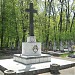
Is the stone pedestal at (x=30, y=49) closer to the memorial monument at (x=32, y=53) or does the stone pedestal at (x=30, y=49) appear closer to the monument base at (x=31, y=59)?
the memorial monument at (x=32, y=53)

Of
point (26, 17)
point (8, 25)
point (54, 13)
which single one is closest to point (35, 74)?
point (8, 25)

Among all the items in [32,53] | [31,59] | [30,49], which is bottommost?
[31,59]

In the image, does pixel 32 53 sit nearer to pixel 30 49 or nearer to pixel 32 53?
pixel 32 53

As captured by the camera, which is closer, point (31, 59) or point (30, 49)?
point (31, 59)

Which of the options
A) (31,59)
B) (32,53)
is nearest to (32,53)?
(32,53)

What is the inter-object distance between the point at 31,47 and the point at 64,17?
1993cm

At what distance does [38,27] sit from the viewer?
29328mm

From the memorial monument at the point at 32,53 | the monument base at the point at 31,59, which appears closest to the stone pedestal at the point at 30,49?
the memorial monument at the point at 32,53

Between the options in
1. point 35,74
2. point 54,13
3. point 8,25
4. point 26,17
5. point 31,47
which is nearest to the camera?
point 35,74

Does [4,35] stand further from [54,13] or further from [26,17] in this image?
[54,13]

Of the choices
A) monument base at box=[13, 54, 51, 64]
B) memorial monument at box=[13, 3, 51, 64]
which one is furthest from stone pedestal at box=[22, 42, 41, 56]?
monument base at box=[13, 54, 51, 64]

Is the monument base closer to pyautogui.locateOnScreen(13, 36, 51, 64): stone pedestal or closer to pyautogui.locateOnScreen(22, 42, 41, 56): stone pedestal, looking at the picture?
pyautogui.locateOnScreen(13, 36, 51, 64): stone pedestal

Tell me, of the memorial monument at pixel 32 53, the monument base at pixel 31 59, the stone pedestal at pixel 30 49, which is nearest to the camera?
the monument base at pixel 31 59

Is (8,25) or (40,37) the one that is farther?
(40,37)
